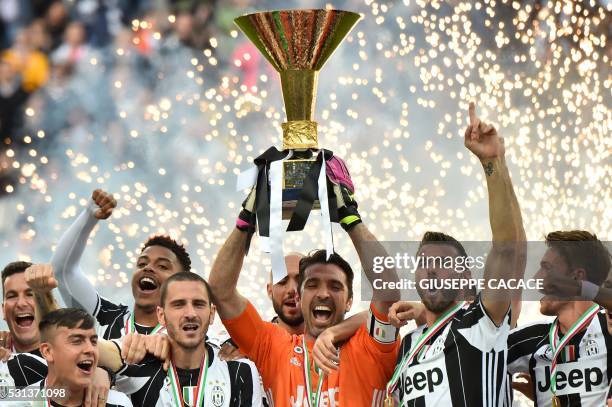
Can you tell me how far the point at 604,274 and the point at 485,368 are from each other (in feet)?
2.64

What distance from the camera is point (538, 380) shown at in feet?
16.9

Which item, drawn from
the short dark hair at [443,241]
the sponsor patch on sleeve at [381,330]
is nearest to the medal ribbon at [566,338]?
the short dark hair at [443,241]

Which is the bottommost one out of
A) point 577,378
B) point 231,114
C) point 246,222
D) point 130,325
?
point 577,378

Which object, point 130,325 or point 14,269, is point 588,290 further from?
point 14,269

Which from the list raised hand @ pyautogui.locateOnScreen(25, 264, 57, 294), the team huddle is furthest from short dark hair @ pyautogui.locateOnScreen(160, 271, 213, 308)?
raised hand @ pyautogui.locateOnScreen(25, 264, 57, 294)

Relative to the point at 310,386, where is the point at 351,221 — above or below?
above

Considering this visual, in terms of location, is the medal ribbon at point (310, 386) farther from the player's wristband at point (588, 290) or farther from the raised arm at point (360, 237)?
the player's wristband at point (588, 290)

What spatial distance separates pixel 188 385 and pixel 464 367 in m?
1.05

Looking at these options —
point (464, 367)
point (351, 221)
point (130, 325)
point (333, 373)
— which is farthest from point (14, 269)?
point (464, 367)

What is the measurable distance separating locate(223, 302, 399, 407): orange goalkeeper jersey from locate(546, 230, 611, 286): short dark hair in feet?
2.71

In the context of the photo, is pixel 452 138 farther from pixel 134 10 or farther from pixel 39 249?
pixel 39 249

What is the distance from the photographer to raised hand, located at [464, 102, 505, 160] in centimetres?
438

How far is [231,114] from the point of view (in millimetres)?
10414

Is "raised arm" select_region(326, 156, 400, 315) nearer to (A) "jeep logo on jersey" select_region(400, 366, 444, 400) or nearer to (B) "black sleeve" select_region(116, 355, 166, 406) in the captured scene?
(A) "jeep logo on jersey" select_region(400, 366, 444, 400)
